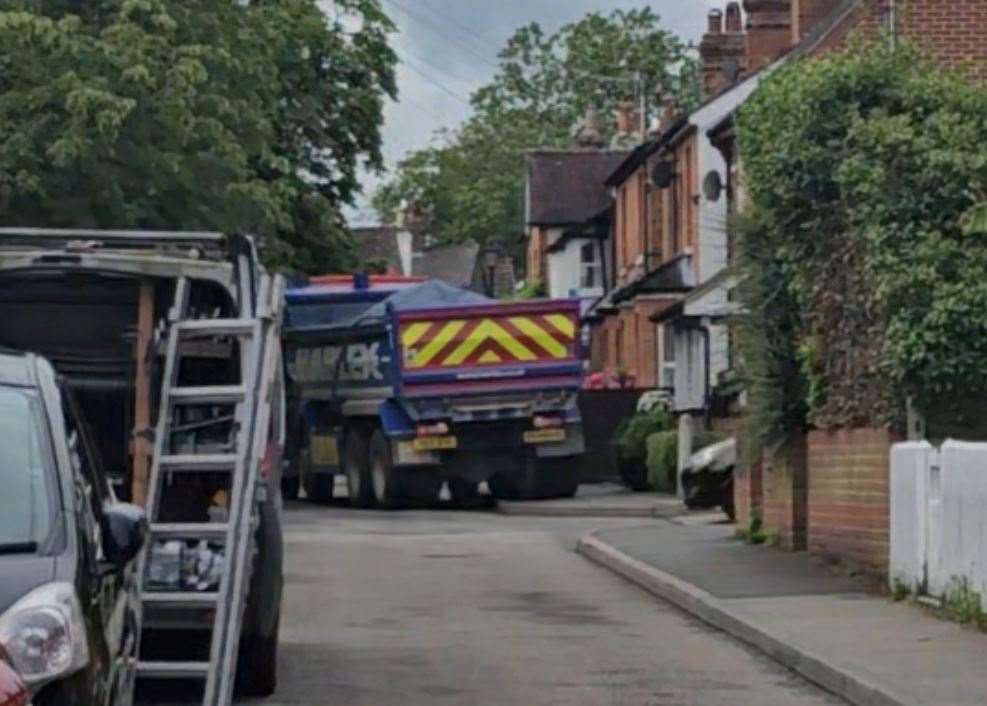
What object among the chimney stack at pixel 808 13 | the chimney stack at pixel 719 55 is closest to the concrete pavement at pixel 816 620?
A: the chimney stack at pixel 808 13

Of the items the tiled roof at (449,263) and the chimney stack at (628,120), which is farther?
the tiled roof at (449,263)

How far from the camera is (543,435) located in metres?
33.9

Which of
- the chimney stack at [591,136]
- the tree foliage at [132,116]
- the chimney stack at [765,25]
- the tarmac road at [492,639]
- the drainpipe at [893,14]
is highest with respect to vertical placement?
the chimney stack at [591,136]

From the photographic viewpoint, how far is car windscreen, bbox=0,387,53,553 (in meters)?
8.23

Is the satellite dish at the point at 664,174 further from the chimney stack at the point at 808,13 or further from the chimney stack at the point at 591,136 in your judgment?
the chimney stack at the point at 591,136

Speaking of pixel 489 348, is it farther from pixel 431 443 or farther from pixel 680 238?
pixel 680 238

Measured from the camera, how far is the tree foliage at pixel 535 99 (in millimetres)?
96750

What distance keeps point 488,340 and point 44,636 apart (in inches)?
1003

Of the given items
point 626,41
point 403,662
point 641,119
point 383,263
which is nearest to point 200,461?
point 403,662

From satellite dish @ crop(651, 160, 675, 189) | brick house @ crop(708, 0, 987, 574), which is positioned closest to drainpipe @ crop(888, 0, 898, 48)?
brick house @ crop(708, 0, 987, 574)

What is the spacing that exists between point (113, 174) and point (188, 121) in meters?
1.12

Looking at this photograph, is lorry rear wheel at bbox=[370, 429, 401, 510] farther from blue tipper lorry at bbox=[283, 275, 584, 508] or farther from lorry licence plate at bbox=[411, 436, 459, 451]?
lorry licence plate at bbox=[411, 436, 459, 451]

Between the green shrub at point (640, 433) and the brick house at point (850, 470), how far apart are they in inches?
311

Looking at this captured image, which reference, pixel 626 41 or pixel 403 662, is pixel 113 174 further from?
pixel 626 41
